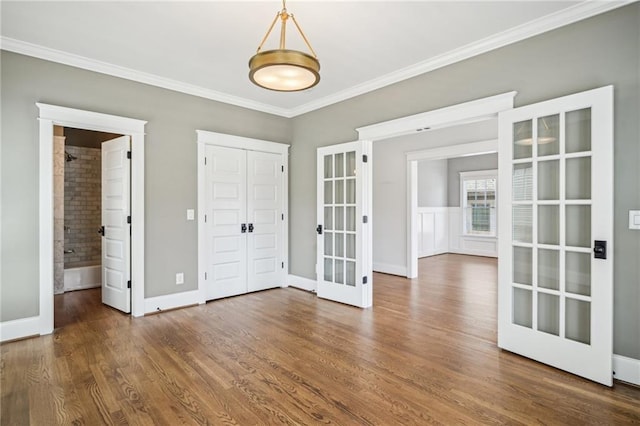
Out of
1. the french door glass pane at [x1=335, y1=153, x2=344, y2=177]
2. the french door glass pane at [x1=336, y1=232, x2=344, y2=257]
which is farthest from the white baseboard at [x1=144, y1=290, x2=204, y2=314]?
the french door glass pane at [x1=335, y1=153, x2=344, y2=177]

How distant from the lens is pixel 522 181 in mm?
2928

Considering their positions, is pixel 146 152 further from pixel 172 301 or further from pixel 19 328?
pixel 19 328

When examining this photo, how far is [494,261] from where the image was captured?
319 inches

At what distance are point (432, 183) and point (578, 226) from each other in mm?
6732

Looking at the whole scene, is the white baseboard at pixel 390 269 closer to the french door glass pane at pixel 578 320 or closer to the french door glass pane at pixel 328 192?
the french door glass pane at pixel 328 192

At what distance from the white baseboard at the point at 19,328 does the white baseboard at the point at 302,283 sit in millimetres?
3266

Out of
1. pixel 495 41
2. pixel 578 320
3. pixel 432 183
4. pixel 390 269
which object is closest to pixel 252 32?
pixel 495 41

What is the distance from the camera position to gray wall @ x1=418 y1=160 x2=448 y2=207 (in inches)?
348

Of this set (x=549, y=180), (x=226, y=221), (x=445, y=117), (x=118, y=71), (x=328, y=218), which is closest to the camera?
(x=549, y=180)

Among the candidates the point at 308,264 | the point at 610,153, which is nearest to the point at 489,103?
the point at 610,153

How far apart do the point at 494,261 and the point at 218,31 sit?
7.89 m

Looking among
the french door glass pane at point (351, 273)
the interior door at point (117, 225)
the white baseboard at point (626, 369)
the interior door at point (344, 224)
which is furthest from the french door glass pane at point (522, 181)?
the interior door at point (117, 225)

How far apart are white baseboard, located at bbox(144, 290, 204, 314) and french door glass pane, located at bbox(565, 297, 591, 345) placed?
414cm

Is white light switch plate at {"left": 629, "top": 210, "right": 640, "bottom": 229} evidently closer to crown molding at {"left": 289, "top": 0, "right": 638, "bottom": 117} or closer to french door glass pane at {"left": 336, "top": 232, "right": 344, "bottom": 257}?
crown molding at {"left": 289, "top": 0, "right": 638, "bottom": 117}
